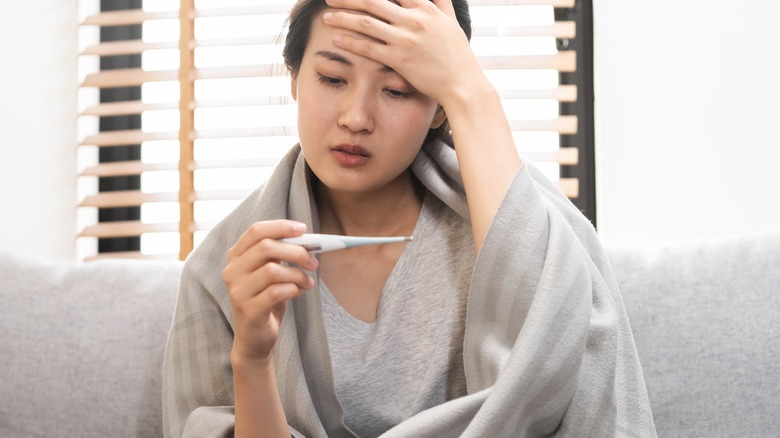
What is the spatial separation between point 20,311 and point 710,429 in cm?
122

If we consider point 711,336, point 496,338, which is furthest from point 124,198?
point 711,336

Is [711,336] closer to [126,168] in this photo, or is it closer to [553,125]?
[553,125]

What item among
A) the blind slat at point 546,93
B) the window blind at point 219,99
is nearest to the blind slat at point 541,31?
the window blind at point 219,99

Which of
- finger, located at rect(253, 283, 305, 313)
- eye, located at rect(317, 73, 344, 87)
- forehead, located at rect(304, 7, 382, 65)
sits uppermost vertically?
forehead, located at rect(304, 7, 382, 65)

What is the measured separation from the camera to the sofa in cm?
136

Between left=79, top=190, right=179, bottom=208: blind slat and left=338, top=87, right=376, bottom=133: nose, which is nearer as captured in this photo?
left=338, top=87, right=376, bottom=133: nose

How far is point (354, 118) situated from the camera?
1.14 m

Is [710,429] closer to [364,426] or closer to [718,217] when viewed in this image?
[364,426]

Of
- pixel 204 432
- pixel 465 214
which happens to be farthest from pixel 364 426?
pixel 465 214

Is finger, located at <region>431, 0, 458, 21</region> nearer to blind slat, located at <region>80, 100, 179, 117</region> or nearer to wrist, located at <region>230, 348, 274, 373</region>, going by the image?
wrist, located at <region>230, 348, 274, 373</region>

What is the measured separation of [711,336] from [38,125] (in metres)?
1.72

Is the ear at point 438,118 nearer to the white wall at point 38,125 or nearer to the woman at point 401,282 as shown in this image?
the woman at point 401,282

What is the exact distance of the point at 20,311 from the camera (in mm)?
1527

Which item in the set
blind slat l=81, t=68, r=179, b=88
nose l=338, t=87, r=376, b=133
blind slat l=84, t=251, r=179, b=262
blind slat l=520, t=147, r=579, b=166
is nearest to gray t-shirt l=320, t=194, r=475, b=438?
nose l=338, t=87, r=376, b=133
